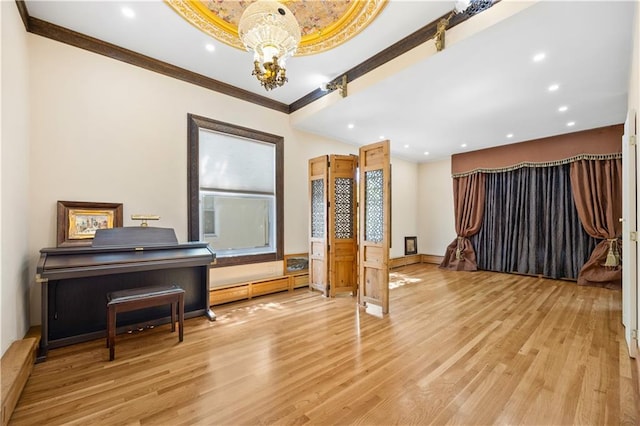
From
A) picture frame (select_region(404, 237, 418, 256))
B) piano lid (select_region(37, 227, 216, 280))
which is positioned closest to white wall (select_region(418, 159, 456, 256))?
picture frame (select_region(404, 237, 418, 256))

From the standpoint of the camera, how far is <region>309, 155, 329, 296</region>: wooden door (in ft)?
14.2

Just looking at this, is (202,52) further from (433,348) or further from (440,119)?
(433,348)

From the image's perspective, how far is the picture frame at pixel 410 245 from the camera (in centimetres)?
729

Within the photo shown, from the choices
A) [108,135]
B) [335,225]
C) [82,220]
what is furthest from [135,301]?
[335,225]

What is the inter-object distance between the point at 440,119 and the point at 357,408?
176 inches

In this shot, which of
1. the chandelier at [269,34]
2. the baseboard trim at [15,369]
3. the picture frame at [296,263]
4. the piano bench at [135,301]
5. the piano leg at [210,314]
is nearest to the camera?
the baseboard trim at [15,369]

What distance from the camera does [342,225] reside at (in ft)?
14.4

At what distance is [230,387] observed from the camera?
1.97 meters

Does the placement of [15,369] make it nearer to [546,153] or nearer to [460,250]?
[460,250]

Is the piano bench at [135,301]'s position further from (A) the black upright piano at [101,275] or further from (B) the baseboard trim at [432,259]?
(B) the baseboard trim at [432,259]

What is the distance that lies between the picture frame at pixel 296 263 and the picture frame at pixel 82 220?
8.35 ft

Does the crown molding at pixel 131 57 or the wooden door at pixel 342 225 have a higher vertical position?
the crown molding at pixel 131 57

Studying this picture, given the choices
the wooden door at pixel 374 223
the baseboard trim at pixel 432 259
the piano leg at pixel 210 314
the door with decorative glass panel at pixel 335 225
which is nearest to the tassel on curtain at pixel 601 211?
the baseboard trim at pixel 432 259

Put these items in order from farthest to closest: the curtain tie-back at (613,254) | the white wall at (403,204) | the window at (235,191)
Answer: the white wall at (403,204)
the curtain tie-back at (613,254)
the window at (235,191)
